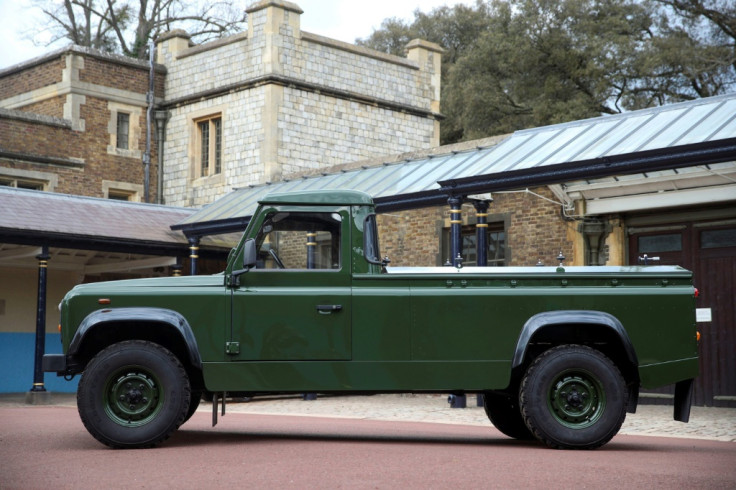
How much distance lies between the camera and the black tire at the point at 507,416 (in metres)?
9.29

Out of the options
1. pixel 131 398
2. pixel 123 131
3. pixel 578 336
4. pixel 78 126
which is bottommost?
pixel 131 398

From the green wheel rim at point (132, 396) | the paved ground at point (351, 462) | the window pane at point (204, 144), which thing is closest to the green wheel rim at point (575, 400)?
the paved ground at point (351, 462)

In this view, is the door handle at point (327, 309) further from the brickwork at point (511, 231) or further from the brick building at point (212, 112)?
the brick building at point (212, 112)

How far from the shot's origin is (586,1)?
35.8 meters

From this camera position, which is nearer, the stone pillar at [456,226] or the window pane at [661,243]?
the stone pillar at [456,226]

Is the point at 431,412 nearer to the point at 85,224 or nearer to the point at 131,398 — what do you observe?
the point at 131,398

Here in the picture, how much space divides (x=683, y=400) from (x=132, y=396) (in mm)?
4499

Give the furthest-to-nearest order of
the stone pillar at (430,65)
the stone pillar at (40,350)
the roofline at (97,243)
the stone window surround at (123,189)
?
the stone pillar at (430,65) → the stone window surround at (123,189) → the roofline at (97,243) → the stone pillar at (40,350)

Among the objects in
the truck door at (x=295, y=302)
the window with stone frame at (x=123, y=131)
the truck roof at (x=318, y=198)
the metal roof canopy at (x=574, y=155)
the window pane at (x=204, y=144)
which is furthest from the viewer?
the window with stone frame at (x=123, y=131)

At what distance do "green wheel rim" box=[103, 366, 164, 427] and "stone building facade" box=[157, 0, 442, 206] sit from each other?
61.1ft

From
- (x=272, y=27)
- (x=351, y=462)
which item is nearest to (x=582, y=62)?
(x=272, y=27)

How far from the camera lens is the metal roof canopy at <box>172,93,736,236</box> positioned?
41.4ft

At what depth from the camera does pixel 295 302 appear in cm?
817

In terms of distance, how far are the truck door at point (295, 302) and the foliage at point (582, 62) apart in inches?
1042
